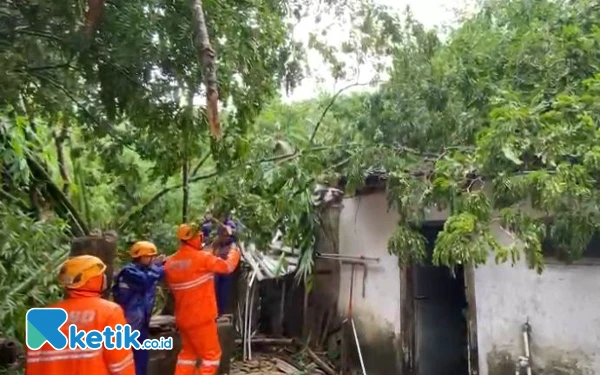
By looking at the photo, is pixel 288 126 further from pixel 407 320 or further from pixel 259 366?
pixel 259 366

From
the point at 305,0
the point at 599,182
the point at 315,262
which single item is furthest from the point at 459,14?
the point at 599,182

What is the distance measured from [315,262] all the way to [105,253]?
4300mm

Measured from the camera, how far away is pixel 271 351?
7.91 metres

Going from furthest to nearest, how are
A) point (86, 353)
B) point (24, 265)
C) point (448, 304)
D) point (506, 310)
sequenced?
point (448, 304) < point (506, 310) < point (24, 265) < point (86, 353)

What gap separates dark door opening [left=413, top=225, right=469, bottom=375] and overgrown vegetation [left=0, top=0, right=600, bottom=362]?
152cm

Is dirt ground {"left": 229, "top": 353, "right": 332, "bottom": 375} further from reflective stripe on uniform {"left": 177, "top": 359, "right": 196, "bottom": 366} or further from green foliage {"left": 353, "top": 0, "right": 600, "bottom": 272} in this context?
green foliage {"left": 353, "top": 0, "right": 600, "bottom": 272}

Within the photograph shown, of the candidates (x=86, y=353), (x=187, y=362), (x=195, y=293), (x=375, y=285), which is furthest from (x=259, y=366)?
(x=86, y=353)

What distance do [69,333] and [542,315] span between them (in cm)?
431

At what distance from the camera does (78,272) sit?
313 centimetres

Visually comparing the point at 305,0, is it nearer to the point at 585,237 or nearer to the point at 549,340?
the point at 585,237

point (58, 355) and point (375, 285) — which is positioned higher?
point (375, 285)

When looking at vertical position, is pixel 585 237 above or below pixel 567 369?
above

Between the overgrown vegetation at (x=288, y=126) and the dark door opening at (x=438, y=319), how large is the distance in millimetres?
1525

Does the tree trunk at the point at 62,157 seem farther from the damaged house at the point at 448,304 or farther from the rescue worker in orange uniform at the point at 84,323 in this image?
the rescue worker in orange uniform at the point at 84,323
